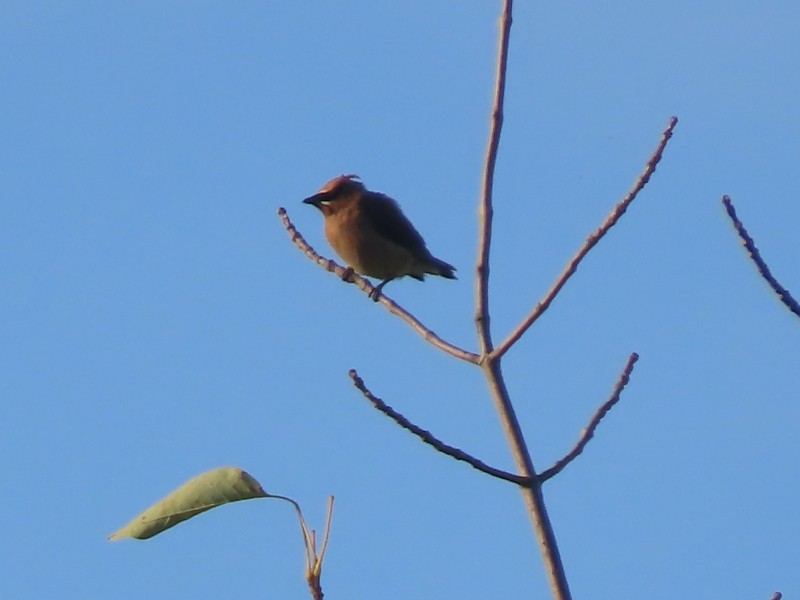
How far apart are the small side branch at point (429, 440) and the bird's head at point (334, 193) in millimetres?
7564

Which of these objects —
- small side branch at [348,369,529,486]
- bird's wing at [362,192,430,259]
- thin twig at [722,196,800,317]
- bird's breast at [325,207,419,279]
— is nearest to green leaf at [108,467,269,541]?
small side branch at [348,369,529,486]

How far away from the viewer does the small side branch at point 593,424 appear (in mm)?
2902

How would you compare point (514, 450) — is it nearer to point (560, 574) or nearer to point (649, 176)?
point (560, 574)

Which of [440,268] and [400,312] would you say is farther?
[440,268]

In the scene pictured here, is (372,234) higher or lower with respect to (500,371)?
higher

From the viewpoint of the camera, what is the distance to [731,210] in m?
3.33

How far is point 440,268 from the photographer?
1082cm

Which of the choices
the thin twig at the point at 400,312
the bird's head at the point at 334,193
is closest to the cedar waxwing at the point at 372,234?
the bird's head at the point at 334,193

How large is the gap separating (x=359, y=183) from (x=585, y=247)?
7808mm

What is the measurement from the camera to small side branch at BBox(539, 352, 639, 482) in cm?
290

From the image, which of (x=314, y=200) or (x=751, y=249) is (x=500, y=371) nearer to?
(x=751, y=249)

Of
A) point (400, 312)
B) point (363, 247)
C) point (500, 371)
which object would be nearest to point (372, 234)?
point (363, 247)

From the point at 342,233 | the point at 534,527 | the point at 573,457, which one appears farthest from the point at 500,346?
the point at 342,233

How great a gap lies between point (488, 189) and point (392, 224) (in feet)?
24.3
